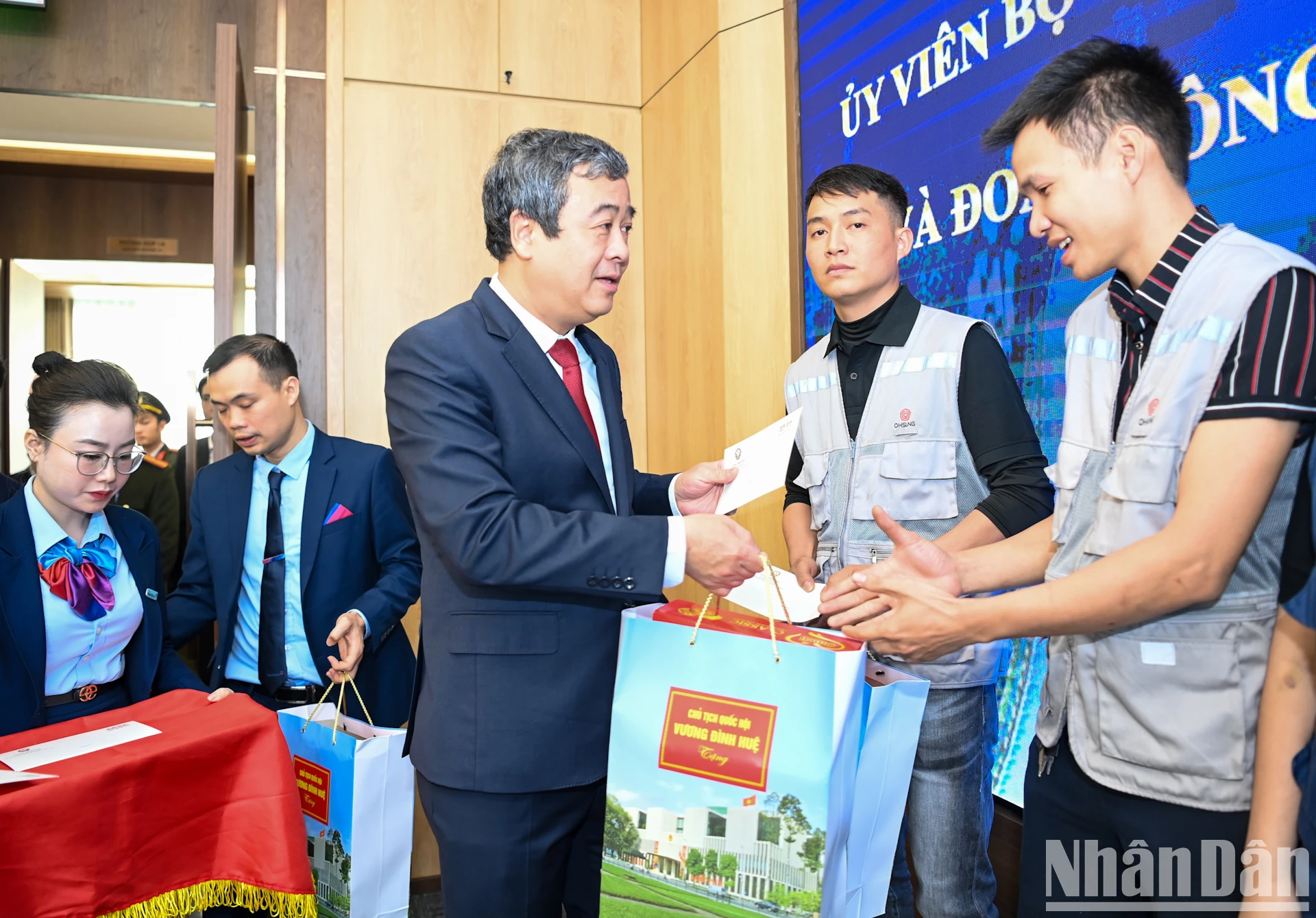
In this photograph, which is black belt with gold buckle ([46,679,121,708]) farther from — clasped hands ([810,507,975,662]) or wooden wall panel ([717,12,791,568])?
wooden wall panel ([717,12,791,568])

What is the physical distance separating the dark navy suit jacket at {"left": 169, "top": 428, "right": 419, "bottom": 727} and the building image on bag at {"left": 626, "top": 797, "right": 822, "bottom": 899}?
1210 millimetres

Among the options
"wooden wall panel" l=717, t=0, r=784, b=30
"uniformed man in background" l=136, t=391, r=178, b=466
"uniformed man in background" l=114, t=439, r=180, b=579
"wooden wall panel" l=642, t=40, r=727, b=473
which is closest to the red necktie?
"wooden wall panel" l=642, t=40, r=727, b=473

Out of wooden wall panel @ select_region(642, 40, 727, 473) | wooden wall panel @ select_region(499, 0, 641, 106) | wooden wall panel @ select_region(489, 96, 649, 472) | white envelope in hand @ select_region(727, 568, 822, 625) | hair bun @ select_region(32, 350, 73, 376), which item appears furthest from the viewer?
wooden wall panel @ select_region(489, 96, 649, 472)

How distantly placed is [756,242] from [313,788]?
2.24 m

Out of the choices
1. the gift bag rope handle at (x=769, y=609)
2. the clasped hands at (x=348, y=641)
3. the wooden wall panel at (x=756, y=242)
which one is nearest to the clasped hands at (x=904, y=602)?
the gift bag rope handle at (x=769, y=609)

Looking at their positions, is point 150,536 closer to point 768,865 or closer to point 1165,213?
point 768,865

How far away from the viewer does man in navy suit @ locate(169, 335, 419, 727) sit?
233 centimetres

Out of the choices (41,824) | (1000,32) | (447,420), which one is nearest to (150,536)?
(41,824)

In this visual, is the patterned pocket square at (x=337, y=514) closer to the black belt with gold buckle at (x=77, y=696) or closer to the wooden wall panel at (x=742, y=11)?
the black belt with gold buckle at (x=77, y=696)

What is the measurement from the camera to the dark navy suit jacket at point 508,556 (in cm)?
132

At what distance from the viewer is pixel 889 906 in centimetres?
180

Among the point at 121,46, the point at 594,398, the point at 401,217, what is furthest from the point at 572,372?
the point at 121,46

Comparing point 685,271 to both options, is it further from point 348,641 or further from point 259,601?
point 348,641

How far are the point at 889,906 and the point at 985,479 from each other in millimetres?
819
